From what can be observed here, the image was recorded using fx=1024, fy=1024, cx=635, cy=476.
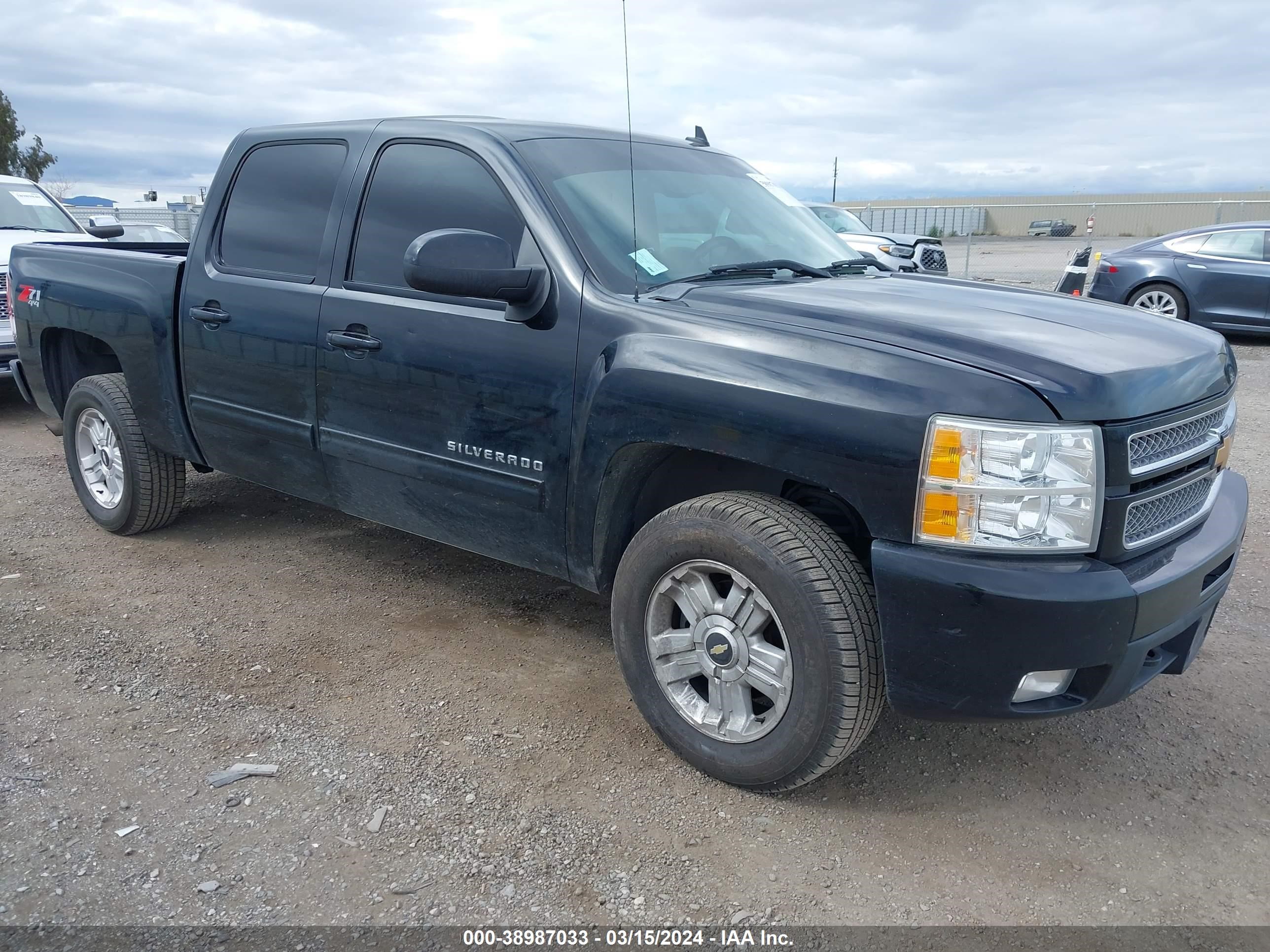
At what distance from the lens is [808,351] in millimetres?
2645

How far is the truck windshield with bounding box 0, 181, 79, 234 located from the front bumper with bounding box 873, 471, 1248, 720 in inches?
365

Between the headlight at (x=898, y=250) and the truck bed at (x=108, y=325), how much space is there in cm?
1279

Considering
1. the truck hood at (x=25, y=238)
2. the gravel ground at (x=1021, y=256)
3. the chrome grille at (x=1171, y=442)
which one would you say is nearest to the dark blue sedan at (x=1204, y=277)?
the gravel ground at (x=1021, y=256)

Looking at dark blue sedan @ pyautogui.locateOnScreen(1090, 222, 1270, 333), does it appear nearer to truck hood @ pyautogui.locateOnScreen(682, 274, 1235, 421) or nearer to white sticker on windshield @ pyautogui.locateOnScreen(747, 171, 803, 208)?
white sticker on windshield @ pyautogui.locateOnScreen(747, 171, 803, 208)

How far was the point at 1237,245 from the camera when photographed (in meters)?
11.3

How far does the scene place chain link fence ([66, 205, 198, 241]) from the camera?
22953 mm

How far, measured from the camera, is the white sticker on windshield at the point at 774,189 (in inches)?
166

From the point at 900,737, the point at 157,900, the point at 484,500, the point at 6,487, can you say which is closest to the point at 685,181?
the point at 484,500

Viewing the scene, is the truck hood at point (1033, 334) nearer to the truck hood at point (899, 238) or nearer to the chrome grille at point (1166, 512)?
the chrome grille at point (1166, 512)

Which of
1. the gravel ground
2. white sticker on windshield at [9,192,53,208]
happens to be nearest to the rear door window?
the gravel ground

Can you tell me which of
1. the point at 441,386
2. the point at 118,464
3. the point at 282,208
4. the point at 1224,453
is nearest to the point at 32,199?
the point at 118,464

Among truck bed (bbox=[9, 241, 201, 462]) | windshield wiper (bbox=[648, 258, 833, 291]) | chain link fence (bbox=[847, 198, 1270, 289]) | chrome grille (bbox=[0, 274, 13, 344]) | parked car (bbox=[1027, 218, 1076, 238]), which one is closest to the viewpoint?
windshield wiper (bbox=[648, 258, 833, 291])

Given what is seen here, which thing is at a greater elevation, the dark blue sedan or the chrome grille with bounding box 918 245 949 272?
the dark blue sedan

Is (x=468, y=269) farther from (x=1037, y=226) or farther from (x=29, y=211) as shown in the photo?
(x=1037, y=226)
